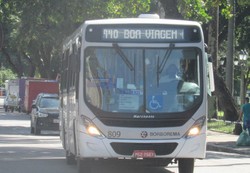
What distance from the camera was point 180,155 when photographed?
11.6 meters

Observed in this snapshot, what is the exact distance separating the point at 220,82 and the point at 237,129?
5878 millimetres

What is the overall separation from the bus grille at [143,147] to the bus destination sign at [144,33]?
1932mm

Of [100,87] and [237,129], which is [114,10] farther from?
[100,87]

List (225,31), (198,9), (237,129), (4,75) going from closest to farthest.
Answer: (237,129) → (198,9) → (225,31) → (4,75)

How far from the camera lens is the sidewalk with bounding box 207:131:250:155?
2120 cm

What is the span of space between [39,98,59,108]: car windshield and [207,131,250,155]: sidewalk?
698 centimetres

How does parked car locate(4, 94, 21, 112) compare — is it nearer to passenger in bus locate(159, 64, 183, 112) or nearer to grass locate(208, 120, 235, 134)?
grass locate(208, 120, 235, 134)

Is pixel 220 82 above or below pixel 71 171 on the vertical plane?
above

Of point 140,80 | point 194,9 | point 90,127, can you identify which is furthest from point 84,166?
point 194,9

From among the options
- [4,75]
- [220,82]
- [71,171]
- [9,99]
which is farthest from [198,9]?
[4,75]

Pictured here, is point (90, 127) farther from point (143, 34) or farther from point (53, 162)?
point (53, 162)

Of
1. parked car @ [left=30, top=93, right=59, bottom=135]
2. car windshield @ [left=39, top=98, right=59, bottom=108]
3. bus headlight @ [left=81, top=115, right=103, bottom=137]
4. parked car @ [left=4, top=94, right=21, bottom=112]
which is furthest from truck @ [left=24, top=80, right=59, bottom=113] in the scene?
bus headlight @ [left=81, top=115, right=103, bottom=137]

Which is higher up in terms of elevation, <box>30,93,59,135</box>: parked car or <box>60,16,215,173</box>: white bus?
<box>60,16,215,173</box>: white bus

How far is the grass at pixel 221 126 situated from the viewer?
30.2 m
